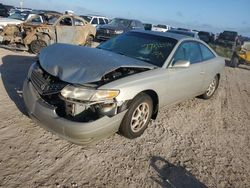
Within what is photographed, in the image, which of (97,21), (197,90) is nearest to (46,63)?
(197,90)

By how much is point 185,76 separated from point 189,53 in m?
0.62

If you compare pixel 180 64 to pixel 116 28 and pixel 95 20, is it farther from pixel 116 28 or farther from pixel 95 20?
pixel 95 20

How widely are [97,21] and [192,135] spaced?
19904 mm

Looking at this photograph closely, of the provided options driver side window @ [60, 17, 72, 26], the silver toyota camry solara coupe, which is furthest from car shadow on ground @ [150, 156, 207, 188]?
driver side window @ [60, 17, 72, 26]

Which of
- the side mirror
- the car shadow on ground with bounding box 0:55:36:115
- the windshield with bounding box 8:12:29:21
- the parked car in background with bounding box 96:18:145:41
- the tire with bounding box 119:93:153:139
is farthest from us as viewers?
the parked car in background with bounding box 96:18:145:41

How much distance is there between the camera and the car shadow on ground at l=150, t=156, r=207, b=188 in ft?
11.7

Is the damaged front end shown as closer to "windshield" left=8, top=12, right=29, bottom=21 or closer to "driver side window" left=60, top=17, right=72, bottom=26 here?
"driver side window" left=60, top=17, right=72, bottom=26

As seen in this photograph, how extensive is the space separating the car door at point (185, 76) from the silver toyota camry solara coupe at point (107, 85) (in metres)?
0.02

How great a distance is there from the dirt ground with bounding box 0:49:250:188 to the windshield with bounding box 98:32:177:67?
4.02ft

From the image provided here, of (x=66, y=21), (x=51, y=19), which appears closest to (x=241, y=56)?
(x=66, y=21)

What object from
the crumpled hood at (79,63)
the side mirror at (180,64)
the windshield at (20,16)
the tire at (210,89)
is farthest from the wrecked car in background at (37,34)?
the side mirror at (180,64)

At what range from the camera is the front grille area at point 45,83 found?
384cm

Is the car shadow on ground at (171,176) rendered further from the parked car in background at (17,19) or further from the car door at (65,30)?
the parked car in background at (17,19)

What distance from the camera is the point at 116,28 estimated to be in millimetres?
19094
